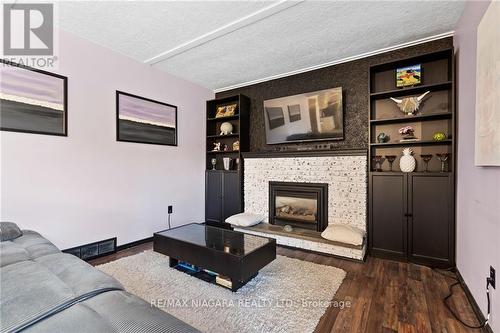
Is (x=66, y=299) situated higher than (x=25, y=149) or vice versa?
(x=25, y=149)

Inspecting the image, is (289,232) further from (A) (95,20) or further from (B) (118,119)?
(A) (95,20)

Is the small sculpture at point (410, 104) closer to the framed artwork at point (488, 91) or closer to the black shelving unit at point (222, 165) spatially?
the framed artwork at point (488, 91)

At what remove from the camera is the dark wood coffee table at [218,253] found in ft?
6.15

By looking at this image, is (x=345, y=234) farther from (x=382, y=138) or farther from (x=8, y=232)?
(x=8, y=232)

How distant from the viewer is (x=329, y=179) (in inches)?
128

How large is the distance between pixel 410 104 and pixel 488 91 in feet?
4.10

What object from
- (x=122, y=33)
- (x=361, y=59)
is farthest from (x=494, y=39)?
(x=122, y=33)

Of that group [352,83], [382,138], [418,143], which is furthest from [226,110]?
[418,143]

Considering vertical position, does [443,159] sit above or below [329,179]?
above

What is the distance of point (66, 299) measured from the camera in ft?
3.16

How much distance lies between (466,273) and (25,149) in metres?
4.34

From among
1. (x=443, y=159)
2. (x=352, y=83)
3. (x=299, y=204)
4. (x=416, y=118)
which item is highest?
(x=352, y=83)

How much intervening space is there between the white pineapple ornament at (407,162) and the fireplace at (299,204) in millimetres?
953

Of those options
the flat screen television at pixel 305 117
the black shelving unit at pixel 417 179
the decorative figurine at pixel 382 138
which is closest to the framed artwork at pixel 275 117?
the flat screen television at pixel 305 117
